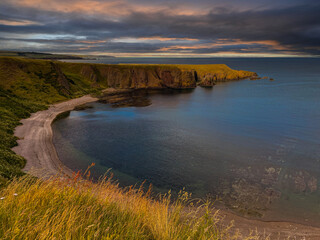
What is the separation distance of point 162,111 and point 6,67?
62.0 meters

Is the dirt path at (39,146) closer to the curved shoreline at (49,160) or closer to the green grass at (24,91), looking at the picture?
the curved shoreline at (49,160)

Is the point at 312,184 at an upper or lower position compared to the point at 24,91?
lower

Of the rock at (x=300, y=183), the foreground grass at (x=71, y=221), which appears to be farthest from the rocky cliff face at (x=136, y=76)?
the foreground grass at (x=71, y=221)

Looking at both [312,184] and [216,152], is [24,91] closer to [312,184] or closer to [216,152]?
[216,152]

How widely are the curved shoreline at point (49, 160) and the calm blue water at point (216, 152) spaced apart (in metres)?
1.27

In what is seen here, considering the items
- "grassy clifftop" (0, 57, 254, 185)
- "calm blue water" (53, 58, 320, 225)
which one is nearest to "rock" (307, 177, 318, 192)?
"calm blue water" (53, 58, 320, 225)

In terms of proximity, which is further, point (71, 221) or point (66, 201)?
point (66, 201)

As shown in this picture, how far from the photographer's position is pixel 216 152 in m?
33.8

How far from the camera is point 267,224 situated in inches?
701

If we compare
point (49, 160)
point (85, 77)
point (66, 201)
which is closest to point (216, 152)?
point (49, 160)

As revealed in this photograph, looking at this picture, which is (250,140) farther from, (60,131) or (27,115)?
(27,115)

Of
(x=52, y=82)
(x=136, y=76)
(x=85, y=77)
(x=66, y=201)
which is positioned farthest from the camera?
(x=136, y=76)

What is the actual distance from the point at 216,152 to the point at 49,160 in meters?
24.4

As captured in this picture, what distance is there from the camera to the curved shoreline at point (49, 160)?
54.8 feet
